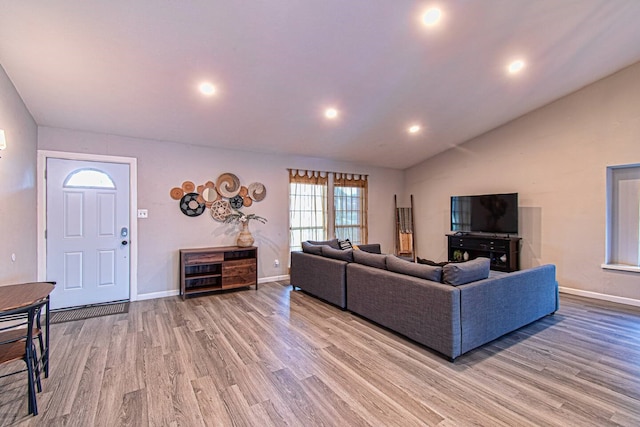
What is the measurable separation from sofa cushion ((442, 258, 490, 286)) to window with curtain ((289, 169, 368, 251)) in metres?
3.56

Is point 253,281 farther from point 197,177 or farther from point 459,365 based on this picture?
point 459,365

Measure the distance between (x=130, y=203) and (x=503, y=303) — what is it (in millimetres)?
4955

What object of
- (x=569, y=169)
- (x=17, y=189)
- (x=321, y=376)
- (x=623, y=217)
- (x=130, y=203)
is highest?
(x=569, y=169)

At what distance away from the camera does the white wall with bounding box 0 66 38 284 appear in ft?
8.89

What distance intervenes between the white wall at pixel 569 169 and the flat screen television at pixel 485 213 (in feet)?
1.15

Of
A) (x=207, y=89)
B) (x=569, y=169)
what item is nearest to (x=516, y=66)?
(x=569, y=169)

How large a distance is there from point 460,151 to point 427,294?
447cm

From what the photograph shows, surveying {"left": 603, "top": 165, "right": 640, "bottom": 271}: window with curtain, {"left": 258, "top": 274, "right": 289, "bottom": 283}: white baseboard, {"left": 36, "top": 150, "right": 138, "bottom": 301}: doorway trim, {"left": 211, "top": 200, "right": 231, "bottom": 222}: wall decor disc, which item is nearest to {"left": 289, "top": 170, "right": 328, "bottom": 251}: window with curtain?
{"left": 258, "top": 274, "right": 289, "bottom": 283}: white baseboard

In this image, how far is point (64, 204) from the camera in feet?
12.9

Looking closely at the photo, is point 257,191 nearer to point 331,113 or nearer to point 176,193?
point 176,193

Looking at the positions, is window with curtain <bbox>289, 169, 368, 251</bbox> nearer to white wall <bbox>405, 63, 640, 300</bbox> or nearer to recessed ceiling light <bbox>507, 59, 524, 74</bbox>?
white wall <bbox>405, 63, 640, 300</bbox>

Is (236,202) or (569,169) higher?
(569,169)

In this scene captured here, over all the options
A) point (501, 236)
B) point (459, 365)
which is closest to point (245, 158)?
point (459, 365)

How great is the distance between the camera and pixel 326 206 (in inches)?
244
